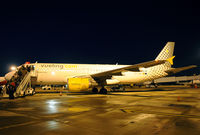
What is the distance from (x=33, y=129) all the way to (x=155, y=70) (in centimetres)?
2064

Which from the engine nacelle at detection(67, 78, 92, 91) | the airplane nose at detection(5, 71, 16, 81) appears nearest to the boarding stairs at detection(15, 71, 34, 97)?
the airplane nose at detection(5, 71, 16, 81)

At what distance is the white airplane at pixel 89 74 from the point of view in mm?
17547

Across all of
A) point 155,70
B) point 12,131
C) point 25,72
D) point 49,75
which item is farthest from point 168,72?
point 12,131

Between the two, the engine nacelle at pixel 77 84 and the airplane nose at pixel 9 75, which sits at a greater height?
the airplane nose at pixel 9 75

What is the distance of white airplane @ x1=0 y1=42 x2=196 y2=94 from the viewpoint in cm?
1755

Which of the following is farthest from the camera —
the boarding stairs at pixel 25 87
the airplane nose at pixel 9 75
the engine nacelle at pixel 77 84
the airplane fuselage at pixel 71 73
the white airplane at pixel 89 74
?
the airplane fuselage at pixel 71 73

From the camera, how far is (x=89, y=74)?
21094 millimetres

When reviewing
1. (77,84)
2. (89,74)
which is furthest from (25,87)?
(89,74)

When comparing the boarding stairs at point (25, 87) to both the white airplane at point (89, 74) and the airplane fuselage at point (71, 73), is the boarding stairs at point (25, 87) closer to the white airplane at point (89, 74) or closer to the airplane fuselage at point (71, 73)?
the white airplane at point (89, 74)

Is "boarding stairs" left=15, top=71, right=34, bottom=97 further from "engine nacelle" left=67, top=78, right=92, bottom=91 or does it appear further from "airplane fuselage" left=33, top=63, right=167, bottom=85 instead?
"engine nacelle" left=67, top=78, right=92, bottom=91

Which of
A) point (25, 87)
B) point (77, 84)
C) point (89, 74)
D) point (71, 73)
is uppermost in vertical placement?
point (71, 73)

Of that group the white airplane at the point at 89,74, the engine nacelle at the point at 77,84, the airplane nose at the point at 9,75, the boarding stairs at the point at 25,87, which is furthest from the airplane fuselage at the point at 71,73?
the engine nacelle at the point at 77,84

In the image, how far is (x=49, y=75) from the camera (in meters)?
19.5

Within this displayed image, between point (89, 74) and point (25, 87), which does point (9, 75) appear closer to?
point (25, 87)
